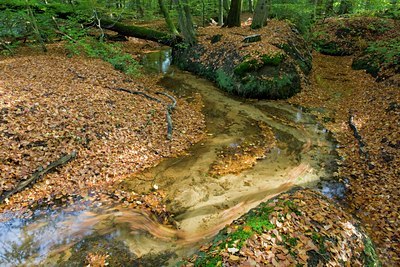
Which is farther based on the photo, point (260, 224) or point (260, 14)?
point (260, 14)

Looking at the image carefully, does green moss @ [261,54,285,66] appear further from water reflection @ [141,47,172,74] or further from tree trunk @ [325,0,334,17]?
tree trunk @ [325,0,334,17]

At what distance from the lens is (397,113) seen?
8.58 m

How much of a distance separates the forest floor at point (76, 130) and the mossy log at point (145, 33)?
258 inches

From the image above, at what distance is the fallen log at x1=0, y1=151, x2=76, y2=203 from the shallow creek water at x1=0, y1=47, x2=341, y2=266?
76 cm

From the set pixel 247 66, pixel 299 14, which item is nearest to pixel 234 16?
pixel 299 14

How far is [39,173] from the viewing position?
6.21 m

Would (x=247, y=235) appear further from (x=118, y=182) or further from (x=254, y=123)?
(x=254, y=123)

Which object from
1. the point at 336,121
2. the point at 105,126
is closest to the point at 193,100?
the point at 105,126

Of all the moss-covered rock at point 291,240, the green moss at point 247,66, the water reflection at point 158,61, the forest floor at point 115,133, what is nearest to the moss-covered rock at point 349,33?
the forest floor at point 115,133

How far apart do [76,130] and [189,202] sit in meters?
3.95

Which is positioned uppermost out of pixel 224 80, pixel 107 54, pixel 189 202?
pixel 107 54

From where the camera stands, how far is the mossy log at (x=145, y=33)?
16.5 meters

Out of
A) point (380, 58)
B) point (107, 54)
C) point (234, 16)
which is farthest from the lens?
point (234, 16)

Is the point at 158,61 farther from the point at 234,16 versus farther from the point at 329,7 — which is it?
the point at 329,7
